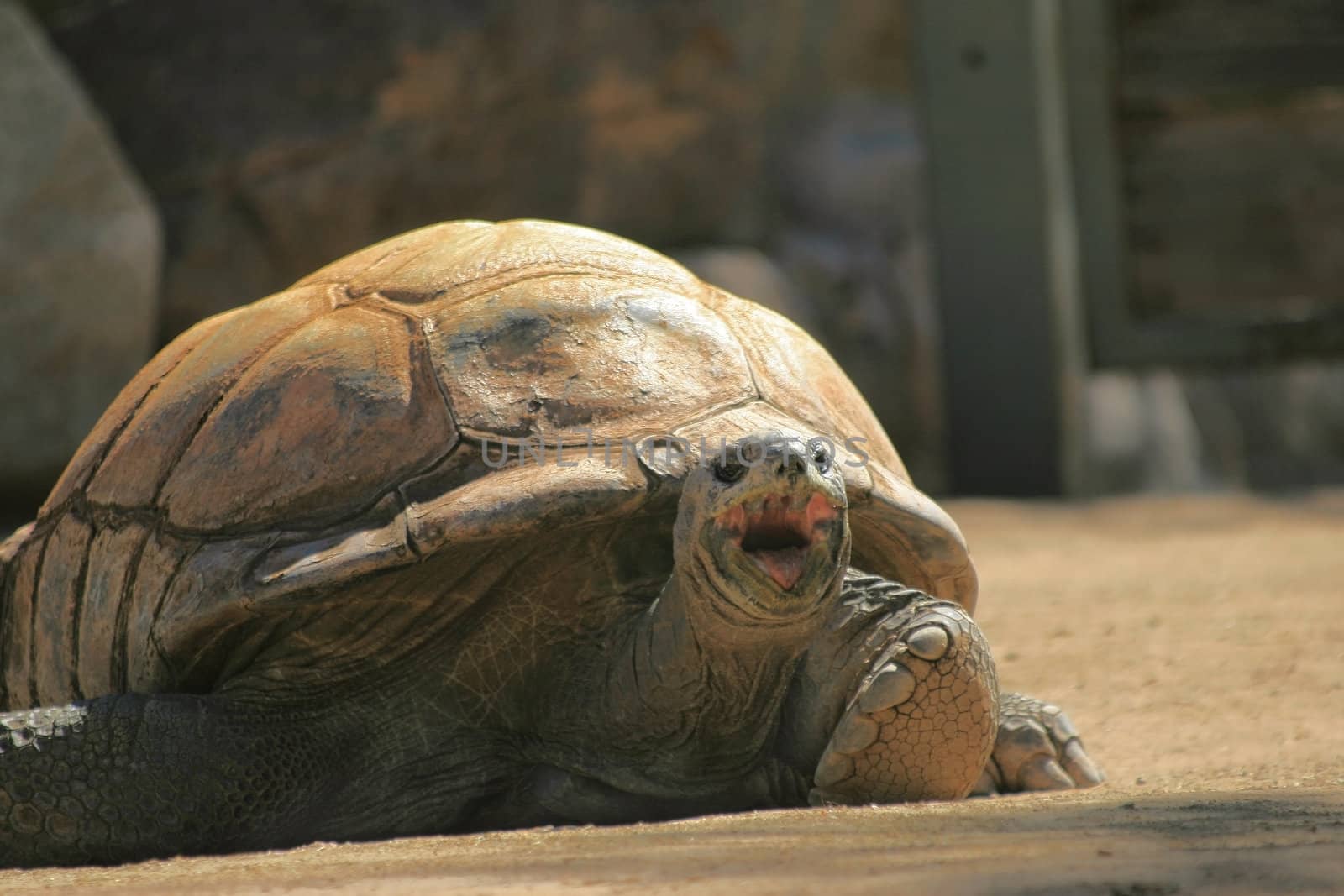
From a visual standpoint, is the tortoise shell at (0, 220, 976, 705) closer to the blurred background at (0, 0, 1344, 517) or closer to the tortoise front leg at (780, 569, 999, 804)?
the tortoise front leg at (780, 569, 999, 804)

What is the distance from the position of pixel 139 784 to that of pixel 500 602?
62 cm

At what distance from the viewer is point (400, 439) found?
2.78m

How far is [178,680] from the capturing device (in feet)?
9.28

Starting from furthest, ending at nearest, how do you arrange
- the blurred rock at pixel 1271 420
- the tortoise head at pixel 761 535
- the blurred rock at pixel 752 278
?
the blurred rock at pixel 1271 420 → the blurred rock at pixel 752 278 → the tortoise head at pixel 761 535

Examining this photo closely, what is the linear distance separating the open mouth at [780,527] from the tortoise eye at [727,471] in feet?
0.18

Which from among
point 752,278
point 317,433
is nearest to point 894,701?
point 317,433

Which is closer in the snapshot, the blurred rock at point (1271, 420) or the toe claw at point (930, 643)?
the toe claw at point (930, 643)

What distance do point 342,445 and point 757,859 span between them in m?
1.15

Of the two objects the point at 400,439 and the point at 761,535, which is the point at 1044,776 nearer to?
the point at 761,535

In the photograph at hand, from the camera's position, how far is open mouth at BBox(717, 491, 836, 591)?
8.07 ft

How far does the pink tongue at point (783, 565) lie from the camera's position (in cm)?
248

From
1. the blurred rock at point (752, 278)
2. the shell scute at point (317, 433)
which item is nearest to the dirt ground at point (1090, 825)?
the shell scute at point (317, 433)

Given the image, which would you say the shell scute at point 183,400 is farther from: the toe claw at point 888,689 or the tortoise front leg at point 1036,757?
the tortoise front leg at point 1036,757

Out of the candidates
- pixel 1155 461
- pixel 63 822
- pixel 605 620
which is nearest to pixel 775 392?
pixel 605 620
